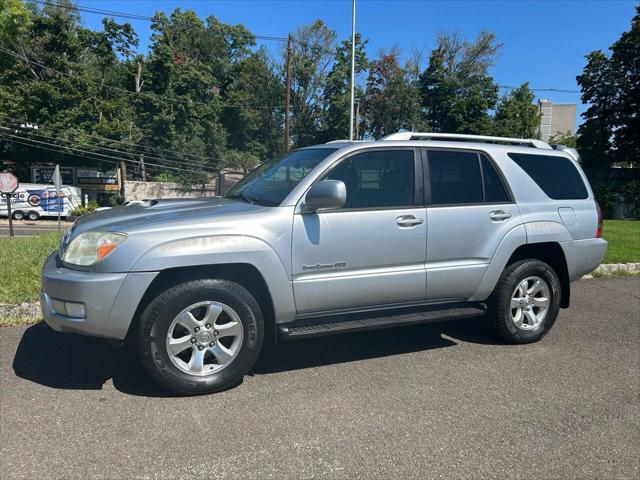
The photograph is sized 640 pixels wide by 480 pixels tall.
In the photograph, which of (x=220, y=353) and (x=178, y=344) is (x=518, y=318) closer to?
(x=220, y=353)

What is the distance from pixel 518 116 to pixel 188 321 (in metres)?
46.7

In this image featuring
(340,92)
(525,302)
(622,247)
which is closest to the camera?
(525,302)

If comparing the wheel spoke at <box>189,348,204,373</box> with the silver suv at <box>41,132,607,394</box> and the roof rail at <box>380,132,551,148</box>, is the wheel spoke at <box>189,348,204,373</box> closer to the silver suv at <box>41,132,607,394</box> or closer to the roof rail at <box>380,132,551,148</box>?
the silver suv at <box>41,132,607,394</box>

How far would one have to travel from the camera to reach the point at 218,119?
49750mm

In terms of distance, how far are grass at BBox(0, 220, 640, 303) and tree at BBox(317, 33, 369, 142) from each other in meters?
41.4

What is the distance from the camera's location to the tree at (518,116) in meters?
43.9

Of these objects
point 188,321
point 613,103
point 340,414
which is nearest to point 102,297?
point 188,321

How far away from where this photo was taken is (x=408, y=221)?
157 inches

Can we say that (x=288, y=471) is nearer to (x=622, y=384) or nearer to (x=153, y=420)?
(x=153, y=420)

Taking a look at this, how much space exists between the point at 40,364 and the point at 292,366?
6.55ft

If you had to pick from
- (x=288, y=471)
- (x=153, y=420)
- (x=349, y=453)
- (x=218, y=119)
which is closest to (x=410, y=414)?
(x=349, y=453)

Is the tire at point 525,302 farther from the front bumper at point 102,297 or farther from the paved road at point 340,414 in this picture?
the front bumper at point 102,297

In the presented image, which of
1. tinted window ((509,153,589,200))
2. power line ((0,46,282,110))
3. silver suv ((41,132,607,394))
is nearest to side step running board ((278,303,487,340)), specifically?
silver suv ((41,132,607,394))

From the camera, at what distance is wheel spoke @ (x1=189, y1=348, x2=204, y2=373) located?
3416 millimetres
